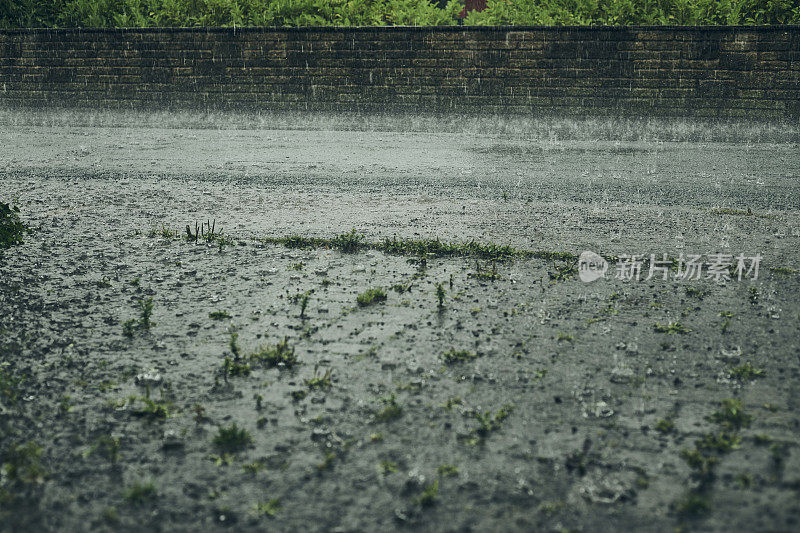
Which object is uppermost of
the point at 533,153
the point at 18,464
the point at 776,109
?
the point at 776,109

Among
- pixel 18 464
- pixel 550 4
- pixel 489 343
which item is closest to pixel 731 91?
pixel 550 4

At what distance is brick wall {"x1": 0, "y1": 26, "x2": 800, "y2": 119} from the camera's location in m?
11.8

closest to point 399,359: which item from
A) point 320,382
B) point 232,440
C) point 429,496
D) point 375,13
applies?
point 320,382

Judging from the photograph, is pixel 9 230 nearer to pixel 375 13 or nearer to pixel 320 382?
pixel 320 382

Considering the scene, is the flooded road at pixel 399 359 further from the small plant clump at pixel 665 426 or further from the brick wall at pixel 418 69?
the brick wall at pixel 418 69

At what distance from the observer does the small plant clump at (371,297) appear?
409cm

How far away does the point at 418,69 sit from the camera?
41.8ft

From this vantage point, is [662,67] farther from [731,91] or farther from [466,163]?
[466,163]

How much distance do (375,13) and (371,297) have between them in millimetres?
11073

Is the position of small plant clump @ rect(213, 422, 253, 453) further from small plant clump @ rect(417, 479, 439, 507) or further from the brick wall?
the brick wall

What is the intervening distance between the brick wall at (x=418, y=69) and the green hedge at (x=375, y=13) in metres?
0.96

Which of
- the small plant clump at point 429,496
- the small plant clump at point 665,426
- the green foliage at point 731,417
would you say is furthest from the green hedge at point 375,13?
the small plant clump at point 429,496

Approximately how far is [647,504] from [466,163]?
21.4 ft

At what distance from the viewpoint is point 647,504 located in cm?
229
